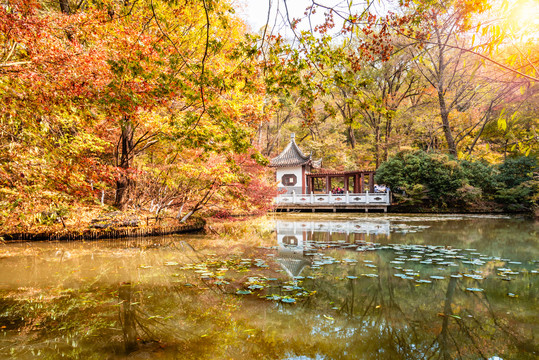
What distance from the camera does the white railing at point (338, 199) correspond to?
17.8 m

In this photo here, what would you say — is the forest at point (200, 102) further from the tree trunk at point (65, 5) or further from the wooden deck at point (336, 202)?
the wooden deck at point (336, 202)

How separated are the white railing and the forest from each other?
113 centimetres

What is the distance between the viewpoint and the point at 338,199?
18906 millimetres

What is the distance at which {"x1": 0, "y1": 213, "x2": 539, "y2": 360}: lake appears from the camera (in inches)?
88.4

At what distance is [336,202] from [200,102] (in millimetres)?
15379

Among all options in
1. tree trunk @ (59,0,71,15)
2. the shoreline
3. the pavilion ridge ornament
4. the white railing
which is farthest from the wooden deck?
tree trunk @ (59,0,71,15)

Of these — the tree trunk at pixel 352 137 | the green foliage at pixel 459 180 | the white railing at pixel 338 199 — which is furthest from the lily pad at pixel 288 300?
the tree trunk at pixel 352 137

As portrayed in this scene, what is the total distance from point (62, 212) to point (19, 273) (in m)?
1.66

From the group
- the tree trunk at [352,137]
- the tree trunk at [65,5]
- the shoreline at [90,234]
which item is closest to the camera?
the shoreline at [90,234]

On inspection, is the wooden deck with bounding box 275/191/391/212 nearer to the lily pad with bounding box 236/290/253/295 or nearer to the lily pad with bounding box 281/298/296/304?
the lily pad with bounding box 236/290/253/295

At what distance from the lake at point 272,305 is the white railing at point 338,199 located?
40.4 ft

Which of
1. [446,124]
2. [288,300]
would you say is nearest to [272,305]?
[288,300]

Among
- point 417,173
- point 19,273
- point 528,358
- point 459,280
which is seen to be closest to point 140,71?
point 19,273

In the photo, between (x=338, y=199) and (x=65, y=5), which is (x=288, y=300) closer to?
(x=65, y=5)
